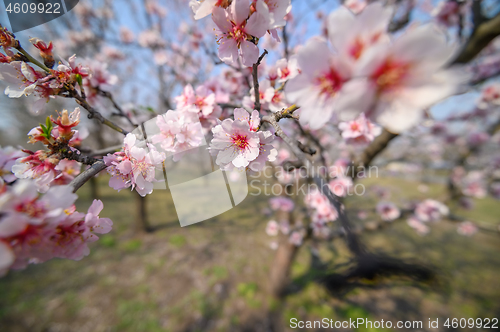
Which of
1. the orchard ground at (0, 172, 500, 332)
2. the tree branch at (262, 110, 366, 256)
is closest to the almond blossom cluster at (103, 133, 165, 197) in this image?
the tree branch at (262, 110, 366, 256)

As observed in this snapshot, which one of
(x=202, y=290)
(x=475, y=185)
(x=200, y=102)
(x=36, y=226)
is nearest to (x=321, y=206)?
(x=200, y=102)

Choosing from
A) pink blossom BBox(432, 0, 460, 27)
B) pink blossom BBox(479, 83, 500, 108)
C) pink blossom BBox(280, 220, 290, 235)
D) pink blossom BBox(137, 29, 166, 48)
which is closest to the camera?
pink blossom BBox(432, 0, 460, 27)

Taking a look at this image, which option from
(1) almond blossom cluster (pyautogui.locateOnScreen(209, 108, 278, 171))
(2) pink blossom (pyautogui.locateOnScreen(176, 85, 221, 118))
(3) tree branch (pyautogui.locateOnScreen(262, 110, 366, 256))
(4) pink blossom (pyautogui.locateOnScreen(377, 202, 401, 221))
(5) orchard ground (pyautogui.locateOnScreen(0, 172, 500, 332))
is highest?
(2) pink blossom (pyautogui.locateOnScreen(176, 85, 221, 118))

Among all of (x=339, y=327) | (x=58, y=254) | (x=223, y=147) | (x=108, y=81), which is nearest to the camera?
(x=58, y=254)

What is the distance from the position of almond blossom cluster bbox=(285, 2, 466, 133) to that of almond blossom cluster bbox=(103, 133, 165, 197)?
0.76 metres

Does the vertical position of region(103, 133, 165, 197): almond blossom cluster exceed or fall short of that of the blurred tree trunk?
it exceeds it

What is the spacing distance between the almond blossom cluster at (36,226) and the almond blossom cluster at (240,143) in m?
0.55

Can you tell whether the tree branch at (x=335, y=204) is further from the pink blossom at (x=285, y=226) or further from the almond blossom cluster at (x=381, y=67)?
the pink blossom at (x=285, y=226)

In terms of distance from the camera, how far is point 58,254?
0.75 meters

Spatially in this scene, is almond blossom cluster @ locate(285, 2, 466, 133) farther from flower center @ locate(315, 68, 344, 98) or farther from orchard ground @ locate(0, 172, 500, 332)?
orchard ground @ locate(0, 172, 500, 332)

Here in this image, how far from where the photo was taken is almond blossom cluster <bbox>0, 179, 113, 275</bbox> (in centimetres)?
49

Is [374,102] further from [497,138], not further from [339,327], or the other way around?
[497,138]

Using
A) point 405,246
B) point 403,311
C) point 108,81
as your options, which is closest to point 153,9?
point 108,81

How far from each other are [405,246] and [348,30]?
754 cm
